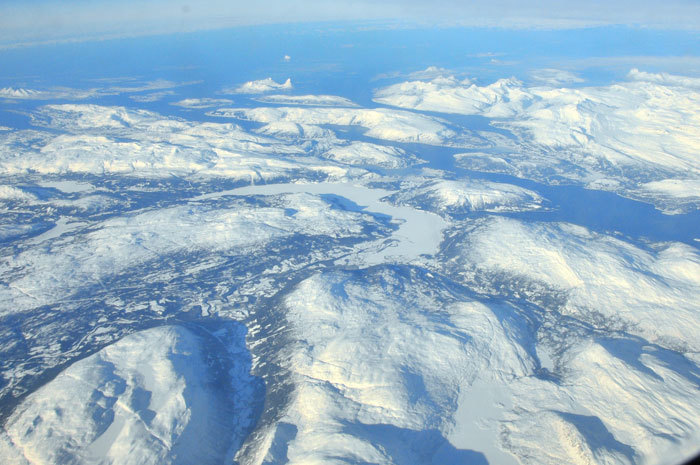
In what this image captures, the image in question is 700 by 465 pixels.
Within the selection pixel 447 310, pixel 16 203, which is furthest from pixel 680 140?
pixel 16 203

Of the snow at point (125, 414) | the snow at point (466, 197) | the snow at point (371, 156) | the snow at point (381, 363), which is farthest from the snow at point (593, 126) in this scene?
the snow at point (125, 414)

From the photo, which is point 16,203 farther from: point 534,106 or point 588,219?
point 534,106

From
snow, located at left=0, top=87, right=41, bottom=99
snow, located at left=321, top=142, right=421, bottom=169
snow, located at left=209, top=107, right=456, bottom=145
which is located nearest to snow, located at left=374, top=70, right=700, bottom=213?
snow, located at left=321, top=142, right=421, bottom=169

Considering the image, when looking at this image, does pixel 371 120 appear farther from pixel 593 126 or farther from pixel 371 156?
pixel 593 126

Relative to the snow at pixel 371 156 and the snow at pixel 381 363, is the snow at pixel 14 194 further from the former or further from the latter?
the snow at pixel 371 156

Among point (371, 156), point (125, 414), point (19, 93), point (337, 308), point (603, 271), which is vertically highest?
point (19, 93)

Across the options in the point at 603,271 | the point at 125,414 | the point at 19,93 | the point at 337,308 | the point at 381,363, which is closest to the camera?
the point at 125,414

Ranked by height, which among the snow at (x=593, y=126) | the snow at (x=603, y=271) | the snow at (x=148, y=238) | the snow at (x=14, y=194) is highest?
the snow at (x=14, y=194)


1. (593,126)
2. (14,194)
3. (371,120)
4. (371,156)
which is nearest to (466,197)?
(371,156)

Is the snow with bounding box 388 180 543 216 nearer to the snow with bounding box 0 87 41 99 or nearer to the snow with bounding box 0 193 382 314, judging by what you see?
the snow with bounding box 0 193 382 314

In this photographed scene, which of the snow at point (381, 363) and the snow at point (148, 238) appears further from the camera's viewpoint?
the snow at point (148, 238)
